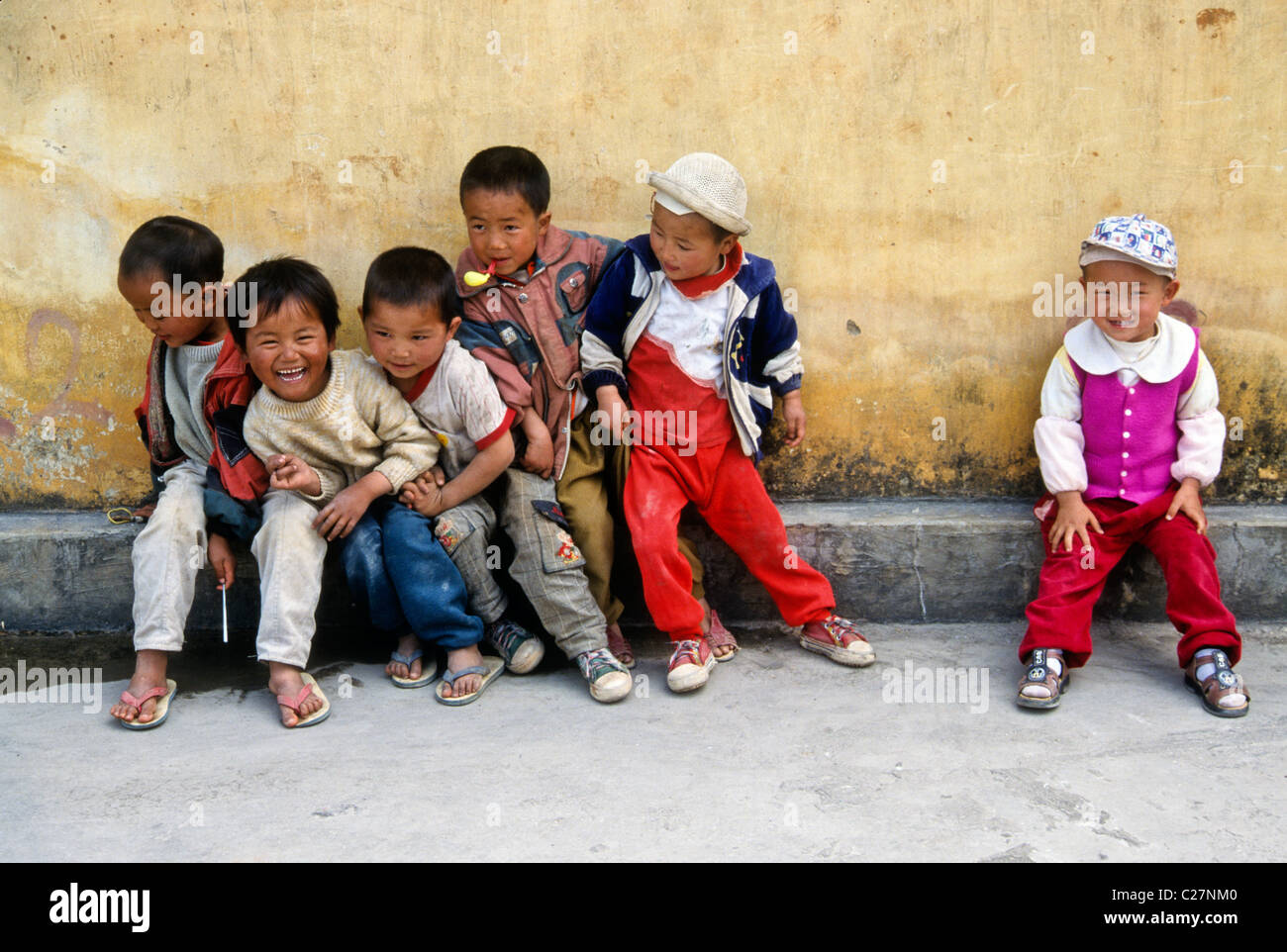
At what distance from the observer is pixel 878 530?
350 centimetres

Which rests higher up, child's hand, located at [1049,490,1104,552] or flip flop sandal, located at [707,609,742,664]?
child's hand, located at [1049,490,1104,552]

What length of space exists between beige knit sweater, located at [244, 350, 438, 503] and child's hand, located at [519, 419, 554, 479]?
27 cm

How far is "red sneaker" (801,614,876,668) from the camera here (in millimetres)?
3234

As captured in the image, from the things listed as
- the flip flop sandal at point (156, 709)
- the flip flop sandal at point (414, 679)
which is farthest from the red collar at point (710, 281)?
the flip flop sandal at point (156, 709)

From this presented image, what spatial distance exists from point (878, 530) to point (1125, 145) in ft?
4.71

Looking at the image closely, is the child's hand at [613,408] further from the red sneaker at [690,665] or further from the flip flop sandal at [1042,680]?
the flip flop sandal at [1042,680]

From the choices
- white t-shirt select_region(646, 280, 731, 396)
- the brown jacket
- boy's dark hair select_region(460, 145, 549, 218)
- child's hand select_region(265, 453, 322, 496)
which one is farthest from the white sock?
child's hand select_region(265, 453, 322, 496)

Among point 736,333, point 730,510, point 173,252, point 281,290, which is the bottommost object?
point 730,510

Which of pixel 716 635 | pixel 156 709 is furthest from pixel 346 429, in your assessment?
pixel 716 635

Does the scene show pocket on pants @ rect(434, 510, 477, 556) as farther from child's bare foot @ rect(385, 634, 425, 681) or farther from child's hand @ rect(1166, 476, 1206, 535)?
child's hand @ rect(1166, 476, 1206, 535)

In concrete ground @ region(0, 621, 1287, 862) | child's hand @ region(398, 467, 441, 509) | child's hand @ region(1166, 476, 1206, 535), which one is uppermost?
child's hand @ region(398, 467, 441, 509)

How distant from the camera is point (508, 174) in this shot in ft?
10.4

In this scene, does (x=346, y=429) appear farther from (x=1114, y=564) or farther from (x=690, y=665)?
(x=1114, y=564)

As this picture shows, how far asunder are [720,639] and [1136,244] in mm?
1632
